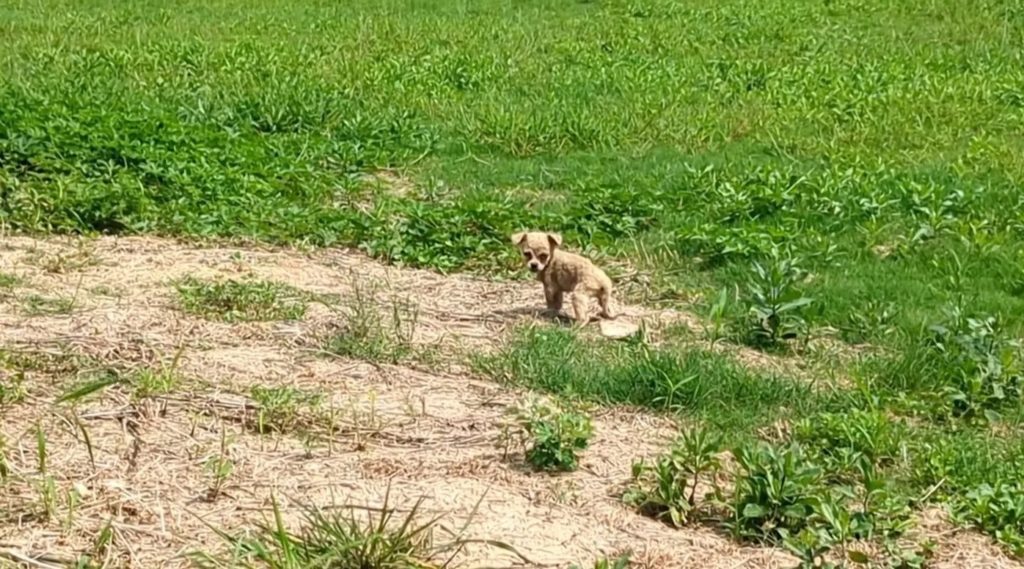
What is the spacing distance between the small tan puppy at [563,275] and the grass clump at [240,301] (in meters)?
1.16

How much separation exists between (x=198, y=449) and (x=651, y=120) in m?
7.20

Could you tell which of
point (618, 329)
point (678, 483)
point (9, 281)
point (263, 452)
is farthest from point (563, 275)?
point (9, 281)

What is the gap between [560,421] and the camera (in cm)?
598

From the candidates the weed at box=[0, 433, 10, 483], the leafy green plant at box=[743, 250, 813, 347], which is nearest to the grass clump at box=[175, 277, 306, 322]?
the weed at box=[0, 433, 10, 483]

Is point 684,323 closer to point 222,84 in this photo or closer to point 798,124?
point 798,124

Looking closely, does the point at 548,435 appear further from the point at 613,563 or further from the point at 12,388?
the point at 12,388

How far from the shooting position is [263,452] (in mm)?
5777

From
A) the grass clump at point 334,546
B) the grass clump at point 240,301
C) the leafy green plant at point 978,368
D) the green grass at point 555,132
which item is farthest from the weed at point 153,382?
the leafy green plant at point 978,368

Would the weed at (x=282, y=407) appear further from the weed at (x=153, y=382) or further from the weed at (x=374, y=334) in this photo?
the weed at (x=374, y=334)

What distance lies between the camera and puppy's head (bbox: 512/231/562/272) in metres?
7.75

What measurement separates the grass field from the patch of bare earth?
0.14m

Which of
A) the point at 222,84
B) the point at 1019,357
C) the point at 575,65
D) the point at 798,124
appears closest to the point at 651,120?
the point at 798,124

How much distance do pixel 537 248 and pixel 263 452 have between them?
2376 mm

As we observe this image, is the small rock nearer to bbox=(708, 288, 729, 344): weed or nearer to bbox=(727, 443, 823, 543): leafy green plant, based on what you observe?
bbox=(708, 288, 729, 344): weed
